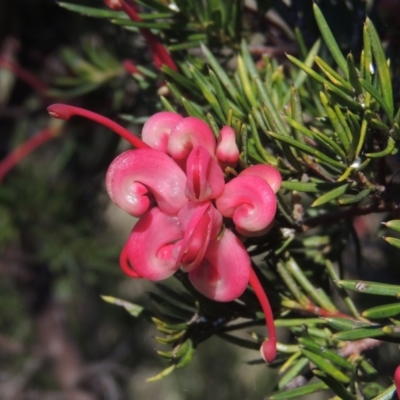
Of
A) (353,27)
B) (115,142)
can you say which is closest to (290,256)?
(353,27)

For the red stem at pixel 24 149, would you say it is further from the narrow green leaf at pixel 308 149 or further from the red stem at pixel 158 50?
the narrow green leaf at pixel 308 149

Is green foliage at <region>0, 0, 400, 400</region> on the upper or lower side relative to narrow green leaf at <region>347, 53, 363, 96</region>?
lower

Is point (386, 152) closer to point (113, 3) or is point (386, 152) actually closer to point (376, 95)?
point (376, 95)

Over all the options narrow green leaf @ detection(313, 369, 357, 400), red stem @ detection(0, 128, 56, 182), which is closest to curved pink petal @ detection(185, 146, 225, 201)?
narrow green leaf @ detection(313, 369, 357, 400)

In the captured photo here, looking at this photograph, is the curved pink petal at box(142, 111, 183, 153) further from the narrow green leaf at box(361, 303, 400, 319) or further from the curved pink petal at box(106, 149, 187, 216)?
the narrow green leaf at box(361, 303, 400, 319)

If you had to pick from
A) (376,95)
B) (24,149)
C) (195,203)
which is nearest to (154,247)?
(195,203)

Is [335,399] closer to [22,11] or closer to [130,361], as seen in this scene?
[22,11]
